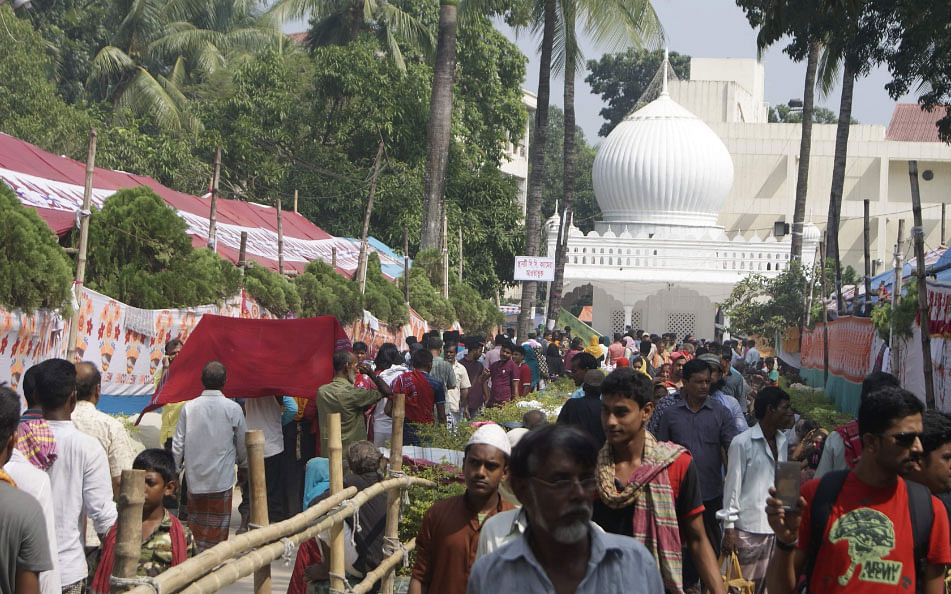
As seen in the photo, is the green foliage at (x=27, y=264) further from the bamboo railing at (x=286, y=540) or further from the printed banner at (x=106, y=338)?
the bamboo railing at (x=286, y=540)

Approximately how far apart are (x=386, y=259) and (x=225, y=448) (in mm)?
22113

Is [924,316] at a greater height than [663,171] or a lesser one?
lesser

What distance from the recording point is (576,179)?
64062 millimetres

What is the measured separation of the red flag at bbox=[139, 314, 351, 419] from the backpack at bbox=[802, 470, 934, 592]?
5985 millimetres

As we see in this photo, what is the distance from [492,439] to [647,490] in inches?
24.7

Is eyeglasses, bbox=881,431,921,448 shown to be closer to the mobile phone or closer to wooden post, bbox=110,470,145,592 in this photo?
the mobile phone

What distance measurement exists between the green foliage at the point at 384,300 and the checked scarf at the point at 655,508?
16.7 metres

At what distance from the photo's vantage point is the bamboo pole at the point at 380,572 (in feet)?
19.4

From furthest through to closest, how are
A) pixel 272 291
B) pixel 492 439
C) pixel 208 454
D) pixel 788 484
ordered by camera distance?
pixel 272 291 → pixel 208 454 → pixel 492 439 → pixel 788 484

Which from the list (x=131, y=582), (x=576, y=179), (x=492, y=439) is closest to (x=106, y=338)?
(x=492, y=439)

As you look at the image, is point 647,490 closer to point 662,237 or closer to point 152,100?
point 152,100

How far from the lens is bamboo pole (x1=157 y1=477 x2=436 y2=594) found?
397 cm

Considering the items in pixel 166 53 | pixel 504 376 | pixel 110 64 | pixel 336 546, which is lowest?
pixel 336 546

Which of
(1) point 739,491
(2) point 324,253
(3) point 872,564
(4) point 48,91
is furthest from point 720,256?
(3) point 872,564
